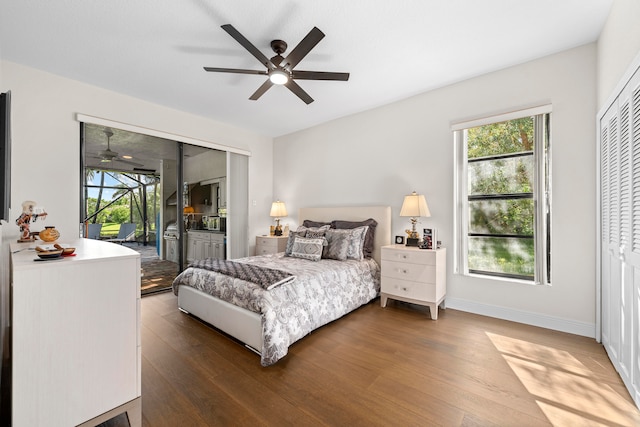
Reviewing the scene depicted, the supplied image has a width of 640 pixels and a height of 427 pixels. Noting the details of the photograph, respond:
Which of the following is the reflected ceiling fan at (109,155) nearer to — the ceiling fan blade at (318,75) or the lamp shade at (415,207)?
the ceiling fan blade at (318,75)

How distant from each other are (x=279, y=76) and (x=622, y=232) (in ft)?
9.41

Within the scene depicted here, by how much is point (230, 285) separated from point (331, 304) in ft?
3.37

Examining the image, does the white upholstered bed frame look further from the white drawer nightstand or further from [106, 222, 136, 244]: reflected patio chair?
[106, 222, 136, 244]: reflected patio chair

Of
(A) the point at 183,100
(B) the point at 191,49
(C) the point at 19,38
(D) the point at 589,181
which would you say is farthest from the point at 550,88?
(C) the point at 19,38

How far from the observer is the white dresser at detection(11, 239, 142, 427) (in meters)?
1.11

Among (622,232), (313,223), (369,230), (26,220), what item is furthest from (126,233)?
(622,232)

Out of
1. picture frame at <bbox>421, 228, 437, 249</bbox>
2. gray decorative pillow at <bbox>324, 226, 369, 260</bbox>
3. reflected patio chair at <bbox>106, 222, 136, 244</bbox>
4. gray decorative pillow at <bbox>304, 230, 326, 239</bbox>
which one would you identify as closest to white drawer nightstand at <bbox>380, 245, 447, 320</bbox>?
picture frame at <bbox>421, 228, 437, 249</bbox>

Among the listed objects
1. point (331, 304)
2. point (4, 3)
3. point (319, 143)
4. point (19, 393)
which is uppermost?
point (4, 3)

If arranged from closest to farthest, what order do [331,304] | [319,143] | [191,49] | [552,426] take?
[552,426] < [191,49] < [331,304] < [319,143]

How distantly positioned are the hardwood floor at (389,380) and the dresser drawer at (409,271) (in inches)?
20.5

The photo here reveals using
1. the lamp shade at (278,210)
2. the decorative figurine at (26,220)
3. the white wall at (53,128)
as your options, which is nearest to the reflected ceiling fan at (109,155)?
the white wall at (53,128)

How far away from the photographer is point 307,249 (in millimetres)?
3436

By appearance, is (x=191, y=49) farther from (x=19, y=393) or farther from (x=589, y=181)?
(x=589, y=181)

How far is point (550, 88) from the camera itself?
2.64 metres
